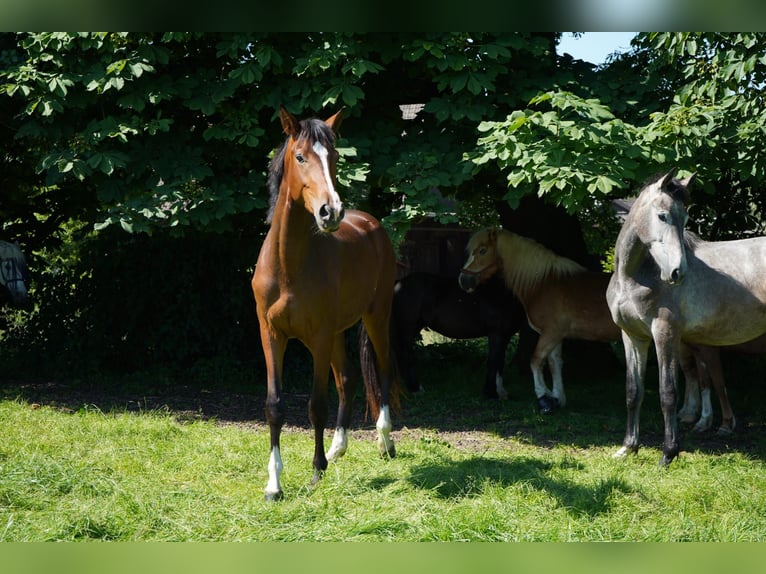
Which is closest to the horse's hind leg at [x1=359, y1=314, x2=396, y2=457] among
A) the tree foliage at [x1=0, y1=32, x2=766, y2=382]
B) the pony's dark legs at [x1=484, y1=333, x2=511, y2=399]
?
the tree foliage at [x1=0, y1=32, x2=766, y2=382]

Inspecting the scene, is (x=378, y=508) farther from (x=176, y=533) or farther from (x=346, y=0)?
(x=346, y=0)

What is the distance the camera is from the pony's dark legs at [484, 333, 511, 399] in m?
9.05

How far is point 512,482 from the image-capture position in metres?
5.20

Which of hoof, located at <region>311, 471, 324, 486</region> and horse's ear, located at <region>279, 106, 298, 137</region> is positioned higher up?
horse's ear, located at <region>279, 106, 298, 137</region>

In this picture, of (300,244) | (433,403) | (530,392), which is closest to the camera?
(300,244)

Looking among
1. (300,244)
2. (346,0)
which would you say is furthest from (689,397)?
(346,0)

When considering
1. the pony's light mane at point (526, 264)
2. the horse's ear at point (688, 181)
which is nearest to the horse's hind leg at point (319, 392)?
the horse's ear at point (688, 181)

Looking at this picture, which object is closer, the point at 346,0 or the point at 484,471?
the point at 346,0

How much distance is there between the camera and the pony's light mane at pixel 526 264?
8523 millimetres

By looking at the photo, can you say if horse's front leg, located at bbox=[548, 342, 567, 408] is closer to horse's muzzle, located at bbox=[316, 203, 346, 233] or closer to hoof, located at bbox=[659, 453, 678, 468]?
hoof, located at bbox=[659, 453, 678, 468]

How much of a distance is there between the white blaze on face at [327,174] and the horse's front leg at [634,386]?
3.40 m

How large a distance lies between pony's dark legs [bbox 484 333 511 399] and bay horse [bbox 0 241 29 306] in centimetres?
610

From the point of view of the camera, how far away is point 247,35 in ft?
23.1

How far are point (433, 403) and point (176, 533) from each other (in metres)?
4.99
